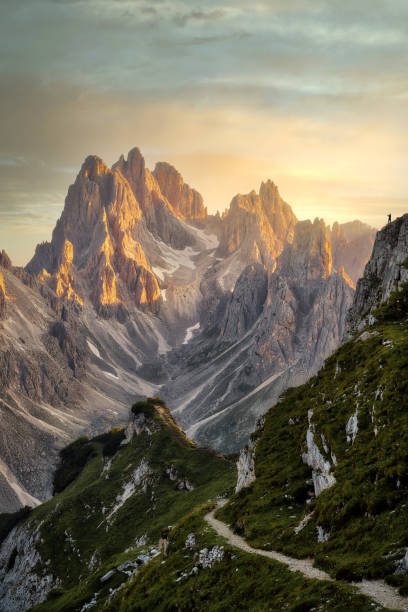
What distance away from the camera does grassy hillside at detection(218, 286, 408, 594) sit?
85.2 ft

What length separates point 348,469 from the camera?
3194cm

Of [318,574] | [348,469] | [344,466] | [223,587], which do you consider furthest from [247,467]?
[318,574]

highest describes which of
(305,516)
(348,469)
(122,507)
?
(348,469)

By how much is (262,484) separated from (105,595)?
27.3 m

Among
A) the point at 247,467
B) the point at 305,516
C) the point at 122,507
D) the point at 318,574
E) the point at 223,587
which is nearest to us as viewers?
the point at 318,574

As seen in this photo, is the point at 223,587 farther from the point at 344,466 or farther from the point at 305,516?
the point at 344,466

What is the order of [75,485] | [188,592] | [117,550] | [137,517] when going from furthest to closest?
[75,485], [137,517], [117,550], [188,592]

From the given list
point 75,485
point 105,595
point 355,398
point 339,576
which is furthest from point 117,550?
point 339,576

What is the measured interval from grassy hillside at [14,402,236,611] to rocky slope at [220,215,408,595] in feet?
70.9

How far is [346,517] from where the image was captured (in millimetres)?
28672

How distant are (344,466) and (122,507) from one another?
2772 inches

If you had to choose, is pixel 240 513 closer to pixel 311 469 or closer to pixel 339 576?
pixel 311 469

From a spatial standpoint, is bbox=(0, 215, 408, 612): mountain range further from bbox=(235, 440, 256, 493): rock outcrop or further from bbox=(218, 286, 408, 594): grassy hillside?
bbox=(235, 440, 256, 493): rock outcrop

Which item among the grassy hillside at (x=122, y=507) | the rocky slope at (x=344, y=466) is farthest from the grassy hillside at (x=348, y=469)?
the grassy hillside at (x=122, y=507)
